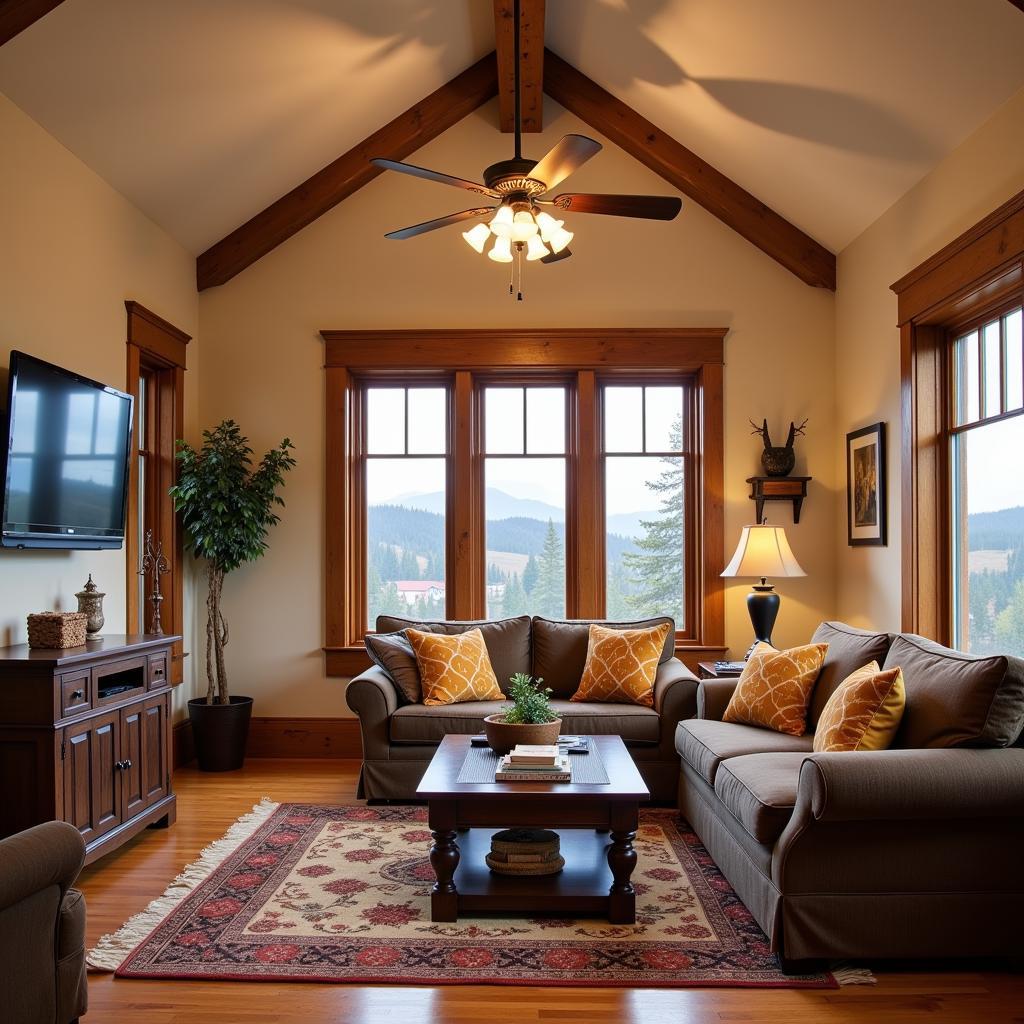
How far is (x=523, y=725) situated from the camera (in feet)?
12.5

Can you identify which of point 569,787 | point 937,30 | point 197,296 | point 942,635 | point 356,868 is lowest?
point 356,868

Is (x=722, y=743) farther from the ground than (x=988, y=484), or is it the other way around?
(x=988, y=484)

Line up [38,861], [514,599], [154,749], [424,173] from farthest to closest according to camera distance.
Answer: [514,599] < [154,749] < [424,173] < [38,861]

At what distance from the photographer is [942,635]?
475cm

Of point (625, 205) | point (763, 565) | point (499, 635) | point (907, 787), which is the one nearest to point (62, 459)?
point (499, 635)

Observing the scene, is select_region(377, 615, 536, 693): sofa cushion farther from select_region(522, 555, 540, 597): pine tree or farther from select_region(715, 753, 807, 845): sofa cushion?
select_region(715, 753, 807, 845): sofa cushion

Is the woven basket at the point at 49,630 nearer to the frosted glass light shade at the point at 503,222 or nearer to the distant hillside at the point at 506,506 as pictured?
the frosted glass light shade at the point at 503,222

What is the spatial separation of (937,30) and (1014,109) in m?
0.45

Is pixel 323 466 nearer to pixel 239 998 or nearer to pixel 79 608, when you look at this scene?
pixel 79 608

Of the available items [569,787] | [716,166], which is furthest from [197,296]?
[569,787]

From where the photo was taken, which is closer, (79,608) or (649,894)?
(649,894)

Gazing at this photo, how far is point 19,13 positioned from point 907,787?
4050 millimetres

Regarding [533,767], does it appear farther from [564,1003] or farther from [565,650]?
[565,650]

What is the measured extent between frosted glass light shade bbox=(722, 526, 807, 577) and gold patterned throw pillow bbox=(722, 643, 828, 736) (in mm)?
1132
